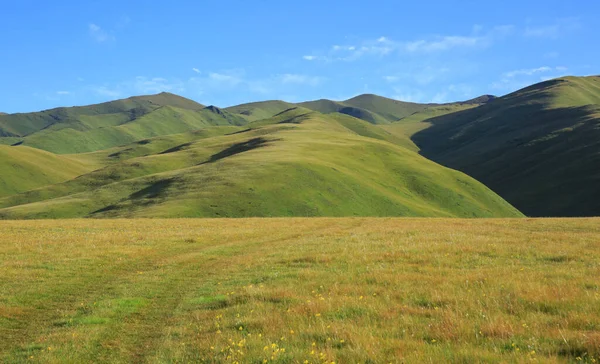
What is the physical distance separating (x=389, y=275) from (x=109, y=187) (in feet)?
Result: 405

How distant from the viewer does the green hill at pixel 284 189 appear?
96.4 meters

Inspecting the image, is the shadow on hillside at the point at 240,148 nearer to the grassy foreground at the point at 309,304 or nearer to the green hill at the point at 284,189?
the green hill at the point at 284,189

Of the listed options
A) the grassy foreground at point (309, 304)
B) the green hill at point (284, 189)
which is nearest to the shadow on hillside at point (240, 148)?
the green hill at point (284, 189)

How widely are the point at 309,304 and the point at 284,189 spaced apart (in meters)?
91.3

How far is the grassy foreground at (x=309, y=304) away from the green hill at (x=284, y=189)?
205ft

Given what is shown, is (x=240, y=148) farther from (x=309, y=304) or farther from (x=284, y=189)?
(x=309, y=304)

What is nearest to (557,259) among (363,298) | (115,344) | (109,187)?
(363,298)

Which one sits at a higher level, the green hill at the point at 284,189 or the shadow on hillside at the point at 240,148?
the shadow on hillside at the point at 240,148

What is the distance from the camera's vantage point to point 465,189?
14500cm

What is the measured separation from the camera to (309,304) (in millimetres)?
14133

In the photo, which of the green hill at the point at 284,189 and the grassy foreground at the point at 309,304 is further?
the green hill at the point at 284,189

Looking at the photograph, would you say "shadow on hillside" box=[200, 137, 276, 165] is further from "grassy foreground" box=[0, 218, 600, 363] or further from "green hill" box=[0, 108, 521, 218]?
"grassy foreground" box=[0, 218, 600, 363]

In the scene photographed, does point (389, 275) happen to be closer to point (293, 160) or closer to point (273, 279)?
point (273, 279)

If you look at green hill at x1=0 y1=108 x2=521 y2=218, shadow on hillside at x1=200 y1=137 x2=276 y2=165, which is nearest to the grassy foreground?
green hill at x1=0 y1=108 x2=521 y2=218
